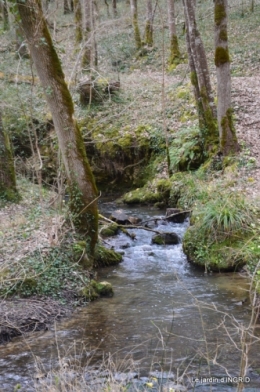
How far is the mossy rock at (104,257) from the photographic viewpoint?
9.86 meters

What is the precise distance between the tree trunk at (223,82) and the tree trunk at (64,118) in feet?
16.4

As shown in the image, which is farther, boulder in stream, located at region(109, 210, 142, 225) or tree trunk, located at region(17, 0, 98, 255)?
boulder in stream, located at region(109, 210, 142, 225)

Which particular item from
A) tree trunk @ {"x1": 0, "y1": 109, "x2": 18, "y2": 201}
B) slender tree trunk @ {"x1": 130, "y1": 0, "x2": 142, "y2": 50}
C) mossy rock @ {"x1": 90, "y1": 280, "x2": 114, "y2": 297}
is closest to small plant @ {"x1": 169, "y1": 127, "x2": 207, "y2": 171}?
tree trunk @ {"x1": 0, "y1": 109, "x2": 18, "y2": 201}

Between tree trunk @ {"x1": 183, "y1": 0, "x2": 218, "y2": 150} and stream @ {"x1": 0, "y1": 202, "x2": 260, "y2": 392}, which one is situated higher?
tree trunk @ {"x1": 183, "y1": 0, "x2": 218, "y2": 150}

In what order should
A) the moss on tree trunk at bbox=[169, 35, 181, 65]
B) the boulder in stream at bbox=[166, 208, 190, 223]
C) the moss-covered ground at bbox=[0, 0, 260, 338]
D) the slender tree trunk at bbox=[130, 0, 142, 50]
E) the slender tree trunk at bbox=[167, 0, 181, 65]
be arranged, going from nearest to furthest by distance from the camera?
the moss-covered ground at bbox=[0, 0, 260, 338] → the boulder in stream at bbox=[166, 208, 190, 223] → the slender tree trunk at bbox=[167, 0, 181, 65] → the moss on tree trunk at bbox=[169, 35, 181, 65] → the slender tree trunk at bbox=[130, 0, 142, 50]

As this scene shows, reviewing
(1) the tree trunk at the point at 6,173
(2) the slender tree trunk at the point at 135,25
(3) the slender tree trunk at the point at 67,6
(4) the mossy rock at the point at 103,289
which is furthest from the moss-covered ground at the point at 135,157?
(3) the slender tree trunk at the point at 67,6

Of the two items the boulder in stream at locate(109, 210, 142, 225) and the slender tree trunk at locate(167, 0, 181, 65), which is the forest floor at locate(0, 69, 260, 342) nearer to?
the boulder in stream at locate(109, 210, 142, 225)

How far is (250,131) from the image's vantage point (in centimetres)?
1411

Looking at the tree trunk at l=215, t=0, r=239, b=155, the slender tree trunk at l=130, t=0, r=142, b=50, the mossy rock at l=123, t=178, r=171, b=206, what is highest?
the slender tree trunk at l=130, t=0, r=142, b=50

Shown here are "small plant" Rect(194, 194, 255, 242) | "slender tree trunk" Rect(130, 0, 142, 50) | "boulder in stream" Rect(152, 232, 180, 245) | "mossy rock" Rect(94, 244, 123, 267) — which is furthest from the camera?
"slender tree trunk" Rect(130, 0, 142, 50)

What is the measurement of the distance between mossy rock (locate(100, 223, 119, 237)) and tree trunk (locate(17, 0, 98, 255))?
2.12 m

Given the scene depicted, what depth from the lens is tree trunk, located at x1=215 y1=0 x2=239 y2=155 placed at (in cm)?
1181

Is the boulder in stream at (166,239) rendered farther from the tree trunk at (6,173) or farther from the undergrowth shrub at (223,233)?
the tree trunk at (6,173)

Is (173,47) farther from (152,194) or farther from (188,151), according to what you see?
(152,194)
